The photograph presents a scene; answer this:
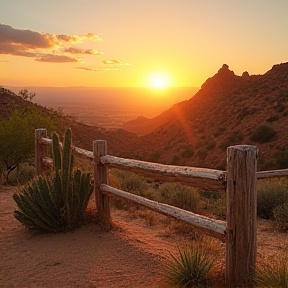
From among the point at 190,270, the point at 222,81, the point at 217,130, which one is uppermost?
the point at 222,81

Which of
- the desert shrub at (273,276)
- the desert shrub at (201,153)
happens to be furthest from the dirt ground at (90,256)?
the desert shrub at (201,153)

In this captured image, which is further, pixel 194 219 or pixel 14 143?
pixel 14 143

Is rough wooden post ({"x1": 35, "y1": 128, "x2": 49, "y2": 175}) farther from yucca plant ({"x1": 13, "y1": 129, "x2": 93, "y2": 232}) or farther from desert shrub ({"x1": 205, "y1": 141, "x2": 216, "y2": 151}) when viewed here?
desert shrub ({"x1": 205, "y1": 141, "x2": 216, "y2": 151})

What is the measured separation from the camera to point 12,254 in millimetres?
5785

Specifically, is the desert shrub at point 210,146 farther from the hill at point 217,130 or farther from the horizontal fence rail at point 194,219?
the horizontal fence rail at point 194,219

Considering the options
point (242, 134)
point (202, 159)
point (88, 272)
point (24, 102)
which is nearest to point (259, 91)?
point (242, 134)

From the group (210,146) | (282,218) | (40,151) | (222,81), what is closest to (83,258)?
(282,218)

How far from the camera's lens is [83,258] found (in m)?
5.43

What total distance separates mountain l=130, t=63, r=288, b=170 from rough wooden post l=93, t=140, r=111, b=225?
20.0m

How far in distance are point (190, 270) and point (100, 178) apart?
291 cm

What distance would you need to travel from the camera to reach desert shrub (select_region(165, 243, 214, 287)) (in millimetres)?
4254

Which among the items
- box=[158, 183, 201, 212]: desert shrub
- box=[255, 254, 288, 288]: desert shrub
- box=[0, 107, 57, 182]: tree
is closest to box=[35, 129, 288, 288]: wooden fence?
box=[255, 254, 288, 288]: desert shrub

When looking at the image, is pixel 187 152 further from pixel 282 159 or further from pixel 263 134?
pixel 282 159

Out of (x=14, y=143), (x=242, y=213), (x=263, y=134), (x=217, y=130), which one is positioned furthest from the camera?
(x=217, y=130)
